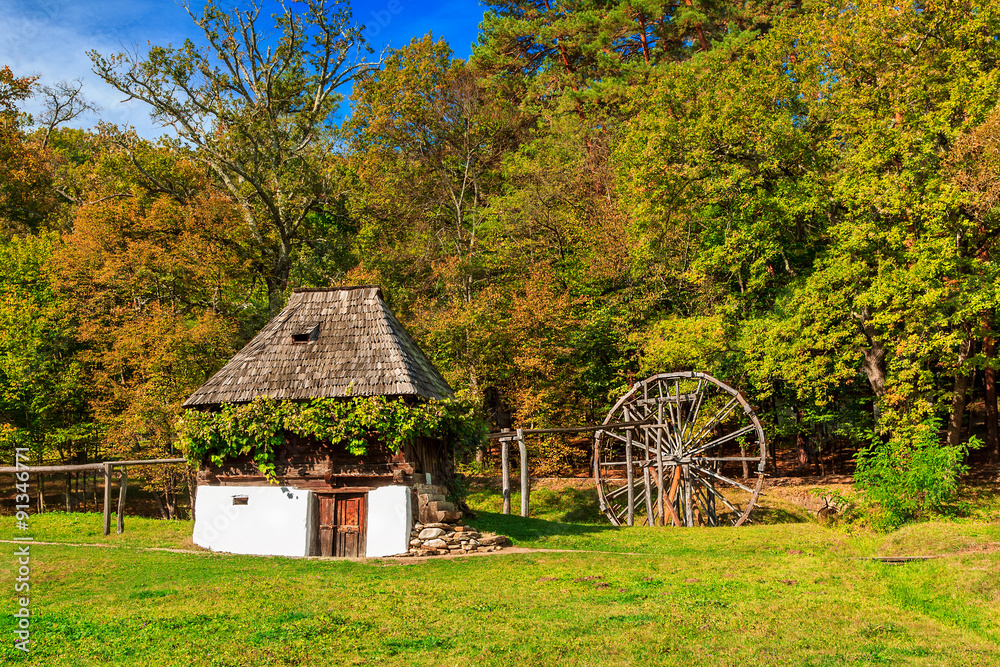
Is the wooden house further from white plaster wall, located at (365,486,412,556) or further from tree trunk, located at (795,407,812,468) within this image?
tree trunk, located at (795,407,812,468)

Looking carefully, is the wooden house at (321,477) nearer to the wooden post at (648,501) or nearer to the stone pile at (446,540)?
the stone pile at (446,540)

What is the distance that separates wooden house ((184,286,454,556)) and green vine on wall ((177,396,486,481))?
24 centimetres

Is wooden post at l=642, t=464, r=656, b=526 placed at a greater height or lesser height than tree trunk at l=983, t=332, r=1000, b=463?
lesser

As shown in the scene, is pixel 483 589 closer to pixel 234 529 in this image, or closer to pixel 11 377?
pixel 234 529

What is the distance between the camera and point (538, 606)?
9859mm

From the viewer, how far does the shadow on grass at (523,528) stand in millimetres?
16547

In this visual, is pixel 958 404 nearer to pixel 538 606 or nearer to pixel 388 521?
pixel 388 521

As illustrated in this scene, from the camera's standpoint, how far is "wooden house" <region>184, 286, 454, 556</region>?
50.5 feet

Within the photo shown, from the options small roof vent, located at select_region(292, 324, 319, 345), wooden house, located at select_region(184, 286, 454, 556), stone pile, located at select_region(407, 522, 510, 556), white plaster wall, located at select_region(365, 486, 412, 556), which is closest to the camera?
stone pile, located at select_region(407, 522, 510, 556)

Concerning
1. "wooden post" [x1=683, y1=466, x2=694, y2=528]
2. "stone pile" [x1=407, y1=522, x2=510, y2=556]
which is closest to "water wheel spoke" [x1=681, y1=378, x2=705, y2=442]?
"wooden post" [x1=683, y1=466, x2=694, y2=528]

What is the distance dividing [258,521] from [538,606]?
326 inches

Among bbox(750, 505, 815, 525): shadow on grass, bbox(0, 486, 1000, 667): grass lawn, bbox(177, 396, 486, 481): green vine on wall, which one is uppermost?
bbox(177, 396, 486, 481): green vine on wall

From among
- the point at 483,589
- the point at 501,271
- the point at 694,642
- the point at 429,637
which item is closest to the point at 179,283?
the point at 501,271

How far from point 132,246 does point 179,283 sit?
201 centimetres
